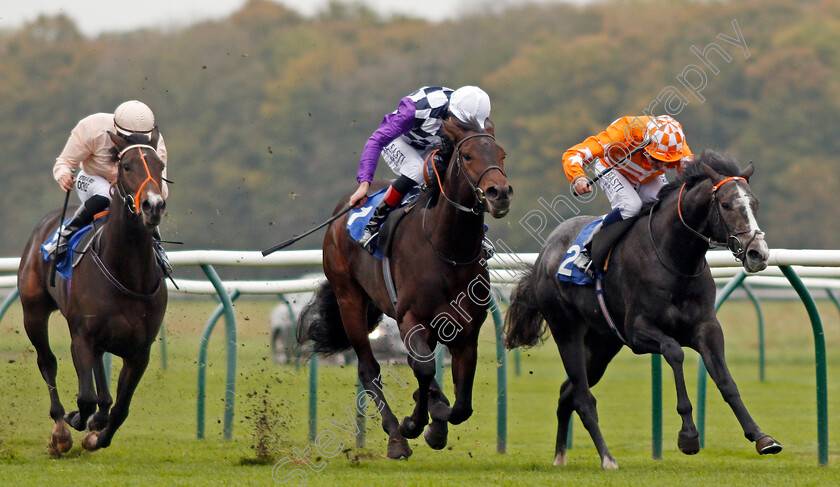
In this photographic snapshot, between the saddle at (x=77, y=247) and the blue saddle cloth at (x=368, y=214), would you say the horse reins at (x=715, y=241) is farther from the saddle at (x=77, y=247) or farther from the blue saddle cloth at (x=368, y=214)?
the saddle at (x=77, y=247)

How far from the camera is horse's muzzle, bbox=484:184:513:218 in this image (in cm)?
522

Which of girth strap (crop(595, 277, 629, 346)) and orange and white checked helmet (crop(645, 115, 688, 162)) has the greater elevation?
orange and white checked helmet (crop(645, 115, 688, 162))

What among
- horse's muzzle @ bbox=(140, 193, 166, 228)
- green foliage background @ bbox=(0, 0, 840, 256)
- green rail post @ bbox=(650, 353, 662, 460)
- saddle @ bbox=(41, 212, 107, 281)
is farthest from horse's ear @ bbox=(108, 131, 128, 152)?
green foliage background @ bbox=(0, 0, 840, 256)

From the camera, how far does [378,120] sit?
3070cm

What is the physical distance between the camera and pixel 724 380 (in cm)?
545

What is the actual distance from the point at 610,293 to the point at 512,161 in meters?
24.8

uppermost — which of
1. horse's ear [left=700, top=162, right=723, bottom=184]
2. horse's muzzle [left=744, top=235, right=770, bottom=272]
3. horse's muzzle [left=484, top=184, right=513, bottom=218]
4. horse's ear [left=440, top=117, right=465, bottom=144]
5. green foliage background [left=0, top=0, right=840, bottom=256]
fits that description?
horse's ear [left=440, top=117, right=465, bottom=144]

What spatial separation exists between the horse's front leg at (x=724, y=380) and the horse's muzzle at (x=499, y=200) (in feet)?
3.95

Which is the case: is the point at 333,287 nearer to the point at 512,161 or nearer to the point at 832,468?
the point at 832,468

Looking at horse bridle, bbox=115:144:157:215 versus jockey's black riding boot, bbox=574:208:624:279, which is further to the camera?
jockey's black riding boot, bbox=574:208:624:279

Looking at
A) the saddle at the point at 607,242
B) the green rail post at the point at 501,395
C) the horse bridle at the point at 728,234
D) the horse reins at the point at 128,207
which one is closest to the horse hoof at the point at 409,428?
the green rail post at the point at 501,395

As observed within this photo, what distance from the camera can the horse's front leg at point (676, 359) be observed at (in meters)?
5.41

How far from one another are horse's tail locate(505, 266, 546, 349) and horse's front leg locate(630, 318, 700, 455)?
1.12m

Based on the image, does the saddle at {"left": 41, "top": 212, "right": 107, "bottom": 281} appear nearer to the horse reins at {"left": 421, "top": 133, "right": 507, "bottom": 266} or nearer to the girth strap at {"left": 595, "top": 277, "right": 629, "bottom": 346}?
the horse reins at {"left": 421, "top": 133, "right": 507, "bottom": 266}
